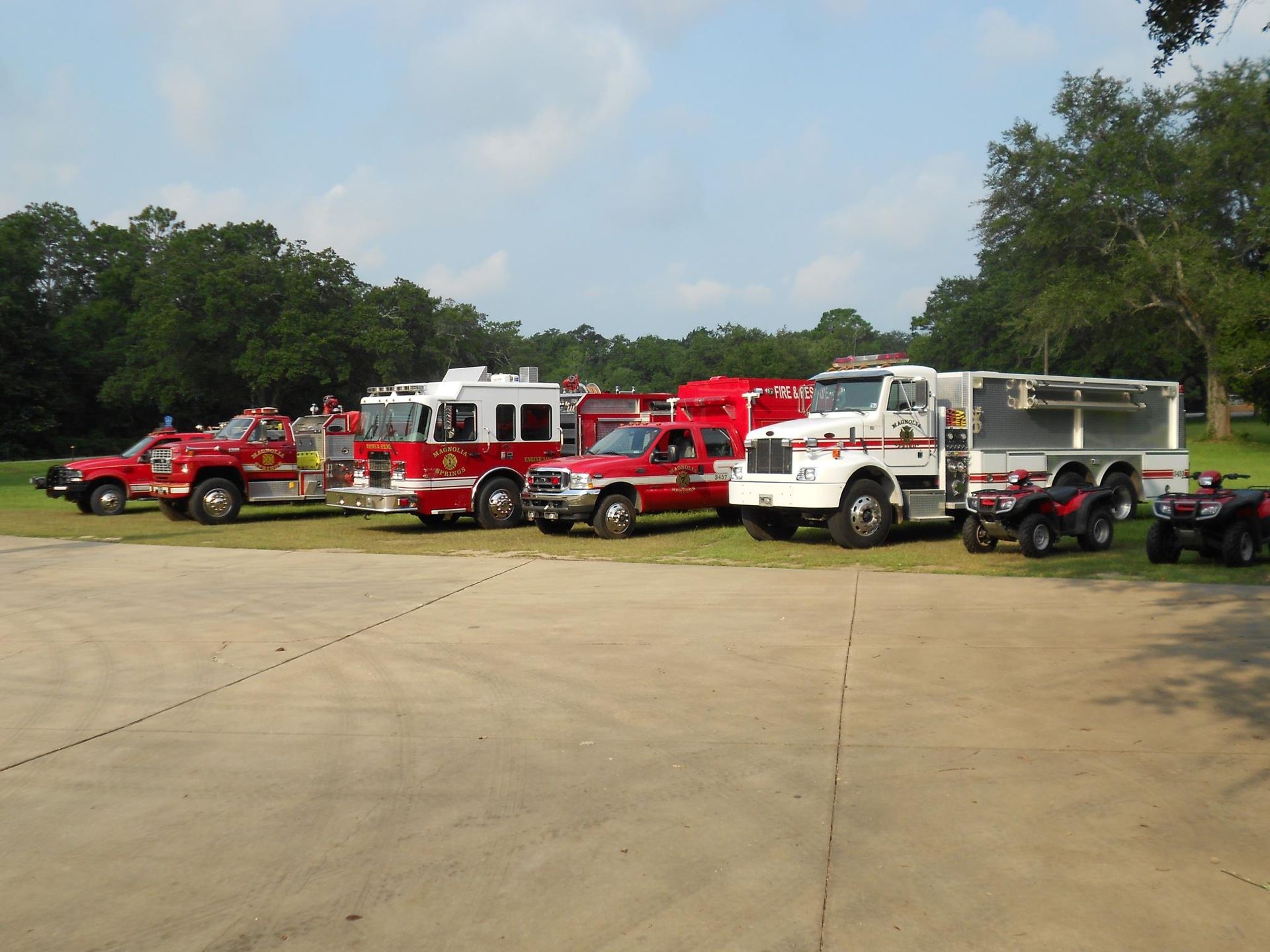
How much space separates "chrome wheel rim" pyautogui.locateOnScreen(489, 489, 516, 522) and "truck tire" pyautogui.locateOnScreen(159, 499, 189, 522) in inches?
266

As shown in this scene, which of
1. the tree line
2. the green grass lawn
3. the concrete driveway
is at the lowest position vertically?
the concrete driveway

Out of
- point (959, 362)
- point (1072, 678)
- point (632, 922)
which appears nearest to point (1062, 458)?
point (1072, 678)

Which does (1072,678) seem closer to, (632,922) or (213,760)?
(632,922)

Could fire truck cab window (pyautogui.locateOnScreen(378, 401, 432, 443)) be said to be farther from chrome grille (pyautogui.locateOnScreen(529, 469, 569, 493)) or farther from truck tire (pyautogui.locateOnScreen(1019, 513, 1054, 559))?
truck tire (pyautogui.locateOnScreen(1019, 513, 1054, 559))

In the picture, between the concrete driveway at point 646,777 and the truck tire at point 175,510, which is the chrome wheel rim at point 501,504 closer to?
the truck tire at point 175,510

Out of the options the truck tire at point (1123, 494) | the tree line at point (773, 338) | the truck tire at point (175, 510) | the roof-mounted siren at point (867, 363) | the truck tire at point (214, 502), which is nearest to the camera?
the roof-mounted siren at point (867, 363)

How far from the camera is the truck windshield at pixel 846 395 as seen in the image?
52.4 feet

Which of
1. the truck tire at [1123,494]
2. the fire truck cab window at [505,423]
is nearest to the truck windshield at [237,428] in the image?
the fire truck cab window at [505,423]

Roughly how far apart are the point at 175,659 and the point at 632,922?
6.17 m

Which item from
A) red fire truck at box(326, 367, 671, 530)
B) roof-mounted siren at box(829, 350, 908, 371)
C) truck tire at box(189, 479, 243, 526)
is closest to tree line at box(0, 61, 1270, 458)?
roof-mounted siren at box(829, 350, 908, 371)

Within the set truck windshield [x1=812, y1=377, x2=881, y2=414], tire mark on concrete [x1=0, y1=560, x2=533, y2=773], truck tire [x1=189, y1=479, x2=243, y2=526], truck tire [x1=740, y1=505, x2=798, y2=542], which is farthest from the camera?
truck tire [x1=189, y1=479, x2=243, y2=526]

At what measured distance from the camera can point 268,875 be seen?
4.64 meters

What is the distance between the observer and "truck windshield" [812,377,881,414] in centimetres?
1598

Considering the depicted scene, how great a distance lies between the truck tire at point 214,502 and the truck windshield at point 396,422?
3.60 m
